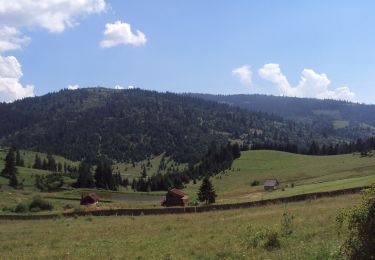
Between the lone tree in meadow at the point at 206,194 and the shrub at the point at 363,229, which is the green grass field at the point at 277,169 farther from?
the shrub at the point at 363,229

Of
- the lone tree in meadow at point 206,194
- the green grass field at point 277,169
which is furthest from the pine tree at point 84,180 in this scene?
the lone tree in meadow at point 206,194

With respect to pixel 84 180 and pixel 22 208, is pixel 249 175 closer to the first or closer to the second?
pixel 84 180

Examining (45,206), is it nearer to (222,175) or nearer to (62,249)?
(62,249)

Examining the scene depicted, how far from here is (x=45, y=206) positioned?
8269cm

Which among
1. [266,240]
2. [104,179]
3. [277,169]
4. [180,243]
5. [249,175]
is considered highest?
[266,240]

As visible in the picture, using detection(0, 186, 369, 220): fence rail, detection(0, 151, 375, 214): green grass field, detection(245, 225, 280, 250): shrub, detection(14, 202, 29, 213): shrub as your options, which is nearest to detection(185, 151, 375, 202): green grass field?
detection(0, 151, 375, 214): green grass field

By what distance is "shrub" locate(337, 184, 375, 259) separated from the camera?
11039mm

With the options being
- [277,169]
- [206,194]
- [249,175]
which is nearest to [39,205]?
[206,194]

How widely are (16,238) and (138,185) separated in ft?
467

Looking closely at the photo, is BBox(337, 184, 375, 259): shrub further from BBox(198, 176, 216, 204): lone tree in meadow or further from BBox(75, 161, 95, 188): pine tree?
BBox(75, 161, 95, 188): pine tree

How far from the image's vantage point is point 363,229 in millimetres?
11234

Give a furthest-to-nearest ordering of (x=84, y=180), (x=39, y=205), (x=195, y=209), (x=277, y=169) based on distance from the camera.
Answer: (x=84, y=180) < (x=277, y=169) < (x=39, y=205) < (x=195, y=209)

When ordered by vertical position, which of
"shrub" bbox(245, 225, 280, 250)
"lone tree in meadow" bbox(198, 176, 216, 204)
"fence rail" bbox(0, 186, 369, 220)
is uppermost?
"shrub" bbox(245, 225, 280, 250)

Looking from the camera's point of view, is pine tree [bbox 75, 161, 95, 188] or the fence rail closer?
the fence rail
